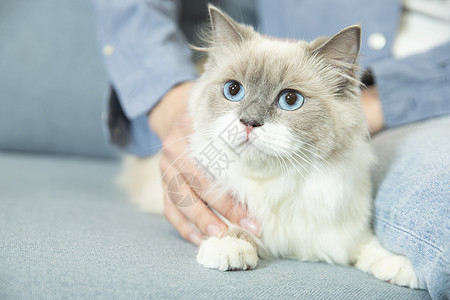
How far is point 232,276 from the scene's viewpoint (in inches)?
34.3

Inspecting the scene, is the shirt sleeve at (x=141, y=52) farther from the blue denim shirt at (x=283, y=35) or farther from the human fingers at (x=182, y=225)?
the human fingers at (x=182, y=225)

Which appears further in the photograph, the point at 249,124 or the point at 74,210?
the point at 74,210

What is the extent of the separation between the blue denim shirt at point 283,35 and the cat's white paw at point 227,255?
0.75 metres

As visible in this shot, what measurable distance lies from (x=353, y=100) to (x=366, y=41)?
67cm

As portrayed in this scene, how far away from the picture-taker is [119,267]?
0.85 meters

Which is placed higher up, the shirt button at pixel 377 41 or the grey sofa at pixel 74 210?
the shirt button at pixel 377 41

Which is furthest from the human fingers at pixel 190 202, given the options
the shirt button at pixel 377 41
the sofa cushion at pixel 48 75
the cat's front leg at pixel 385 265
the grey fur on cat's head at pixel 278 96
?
the sofa cushion at pixel 48 75

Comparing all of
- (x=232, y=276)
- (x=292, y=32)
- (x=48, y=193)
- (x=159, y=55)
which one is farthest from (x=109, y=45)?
(x=232, y=276)

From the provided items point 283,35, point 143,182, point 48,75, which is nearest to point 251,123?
point 143,182

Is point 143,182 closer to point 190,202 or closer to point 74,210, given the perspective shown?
point 74,210

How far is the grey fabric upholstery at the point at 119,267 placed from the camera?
770 millimetres

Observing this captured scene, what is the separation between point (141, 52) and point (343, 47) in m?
0.90

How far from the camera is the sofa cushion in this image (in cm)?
207

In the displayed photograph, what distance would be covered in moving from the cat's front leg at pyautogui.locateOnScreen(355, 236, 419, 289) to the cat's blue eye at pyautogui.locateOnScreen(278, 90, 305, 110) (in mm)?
476
